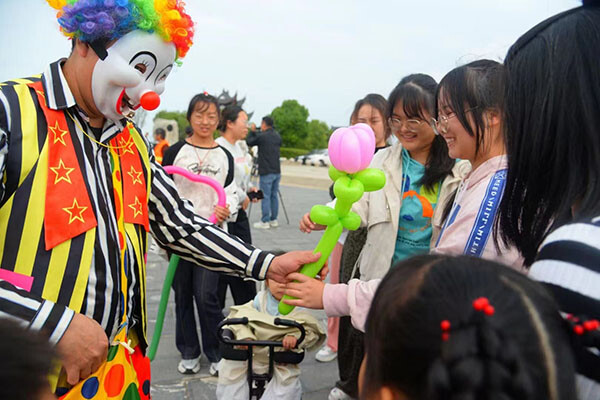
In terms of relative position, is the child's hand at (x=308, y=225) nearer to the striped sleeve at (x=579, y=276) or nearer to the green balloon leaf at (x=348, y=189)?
the green balloon leaf at (x=348, y=189)

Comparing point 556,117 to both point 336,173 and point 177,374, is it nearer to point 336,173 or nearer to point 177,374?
point 336,173

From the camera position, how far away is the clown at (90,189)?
3.97 ft

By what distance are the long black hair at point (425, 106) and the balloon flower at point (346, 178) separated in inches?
28.4

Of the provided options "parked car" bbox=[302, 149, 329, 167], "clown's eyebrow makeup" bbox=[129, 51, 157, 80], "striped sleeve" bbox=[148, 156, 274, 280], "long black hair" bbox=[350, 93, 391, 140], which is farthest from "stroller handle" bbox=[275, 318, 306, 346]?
"parked car" bbox=[302, 149, 329, 167]

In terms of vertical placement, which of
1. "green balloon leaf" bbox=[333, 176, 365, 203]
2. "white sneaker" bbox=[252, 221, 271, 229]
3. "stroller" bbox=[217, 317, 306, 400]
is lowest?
"white sneaker" bbox=[252, 221, 271, 229]

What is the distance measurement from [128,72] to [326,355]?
→ 266 cm

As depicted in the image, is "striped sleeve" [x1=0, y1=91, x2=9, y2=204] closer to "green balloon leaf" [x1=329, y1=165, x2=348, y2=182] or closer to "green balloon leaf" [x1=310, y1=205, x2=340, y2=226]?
"green balloon leaf" [x1=310, y1=205, x2=340, y2=226]

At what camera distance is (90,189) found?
136 centimetres

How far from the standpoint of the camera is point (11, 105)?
1.25m

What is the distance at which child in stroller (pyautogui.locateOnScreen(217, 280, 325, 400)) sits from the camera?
7.07 ft

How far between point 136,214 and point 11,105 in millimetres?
485

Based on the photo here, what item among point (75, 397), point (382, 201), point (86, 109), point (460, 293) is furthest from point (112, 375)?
point (382, 201)

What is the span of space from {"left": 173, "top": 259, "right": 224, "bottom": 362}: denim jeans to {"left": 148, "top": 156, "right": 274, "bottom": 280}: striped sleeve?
1409 mm

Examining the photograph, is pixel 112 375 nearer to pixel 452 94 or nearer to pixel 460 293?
pixel 460 293
